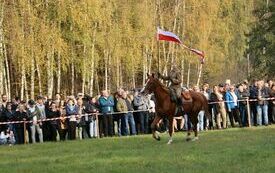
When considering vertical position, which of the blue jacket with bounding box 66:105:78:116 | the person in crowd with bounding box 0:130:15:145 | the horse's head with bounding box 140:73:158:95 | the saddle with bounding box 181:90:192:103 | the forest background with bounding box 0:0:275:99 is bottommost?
the person in crowd with bounding box 0:130:15:145

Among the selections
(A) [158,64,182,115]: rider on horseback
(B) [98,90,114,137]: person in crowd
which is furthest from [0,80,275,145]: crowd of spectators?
(A) [158,64,182,115]: rider on horseback

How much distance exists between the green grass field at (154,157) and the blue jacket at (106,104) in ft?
18.2

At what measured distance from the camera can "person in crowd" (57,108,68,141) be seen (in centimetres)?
2620

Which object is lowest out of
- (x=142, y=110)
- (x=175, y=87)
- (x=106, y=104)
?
(x=142, y=110)

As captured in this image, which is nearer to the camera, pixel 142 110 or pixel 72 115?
pixel 72 115

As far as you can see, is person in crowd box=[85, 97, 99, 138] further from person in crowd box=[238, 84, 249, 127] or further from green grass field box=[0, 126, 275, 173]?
person in crowd box=[238, 84, 249, 127]

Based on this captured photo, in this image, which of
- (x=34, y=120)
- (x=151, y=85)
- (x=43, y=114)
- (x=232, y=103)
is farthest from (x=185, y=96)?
(x=232, y=103)

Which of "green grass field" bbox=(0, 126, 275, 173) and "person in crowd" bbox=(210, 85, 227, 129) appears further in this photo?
"person in crowd" bbox=(210, 85, 227, 129)

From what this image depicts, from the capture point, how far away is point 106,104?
2706 centimetres

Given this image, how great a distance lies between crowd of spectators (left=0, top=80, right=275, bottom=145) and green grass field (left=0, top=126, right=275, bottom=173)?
15.3 ft

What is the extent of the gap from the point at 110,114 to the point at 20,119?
12.3 feet

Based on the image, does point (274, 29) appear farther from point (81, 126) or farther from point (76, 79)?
point (81, 126)

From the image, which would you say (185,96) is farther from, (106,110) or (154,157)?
(106,110)

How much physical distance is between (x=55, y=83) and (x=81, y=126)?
79.2 ft
